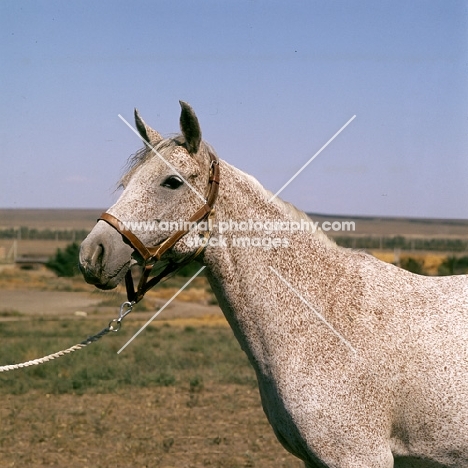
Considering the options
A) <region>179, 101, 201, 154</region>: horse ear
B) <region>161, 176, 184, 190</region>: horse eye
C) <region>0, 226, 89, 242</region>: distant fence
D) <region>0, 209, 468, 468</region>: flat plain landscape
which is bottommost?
<region>0, 226, 89, 242</region>: distant fence

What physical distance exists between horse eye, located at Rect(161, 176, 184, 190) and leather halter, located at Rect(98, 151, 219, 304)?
184mm

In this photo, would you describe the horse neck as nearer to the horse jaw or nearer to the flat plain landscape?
the horse jaw

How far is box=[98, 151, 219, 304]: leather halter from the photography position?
360cm

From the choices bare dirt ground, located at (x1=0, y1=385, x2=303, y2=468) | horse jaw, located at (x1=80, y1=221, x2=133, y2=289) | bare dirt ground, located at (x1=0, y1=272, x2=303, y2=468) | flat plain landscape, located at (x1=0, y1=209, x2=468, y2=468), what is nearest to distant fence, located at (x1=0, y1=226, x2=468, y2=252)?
flat plain landscape, located at (x1=0, y1=209, x2=468, y2=468)

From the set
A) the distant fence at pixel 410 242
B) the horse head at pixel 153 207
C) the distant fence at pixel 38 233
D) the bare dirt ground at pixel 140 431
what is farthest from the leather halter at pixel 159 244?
the distant fence at pixel 38 233

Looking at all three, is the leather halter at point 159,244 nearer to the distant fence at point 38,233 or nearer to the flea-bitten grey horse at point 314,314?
the flea-bitten grey horse at point 314,314

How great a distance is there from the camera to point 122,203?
3645 millimetres

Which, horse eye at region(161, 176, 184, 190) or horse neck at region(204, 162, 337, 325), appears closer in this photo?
horse eye at region(161, 176, 184, 190)

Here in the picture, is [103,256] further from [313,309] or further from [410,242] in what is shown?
[410,242]

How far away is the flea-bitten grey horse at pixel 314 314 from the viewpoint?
3.56m

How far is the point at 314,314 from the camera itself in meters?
3.81

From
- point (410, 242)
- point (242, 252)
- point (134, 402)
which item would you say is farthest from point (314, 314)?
point (410, 242)

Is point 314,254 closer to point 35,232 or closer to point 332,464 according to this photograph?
point 332,464

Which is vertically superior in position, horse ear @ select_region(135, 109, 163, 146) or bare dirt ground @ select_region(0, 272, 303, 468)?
horse ear @ select_region(135, 109, 163, 146)
